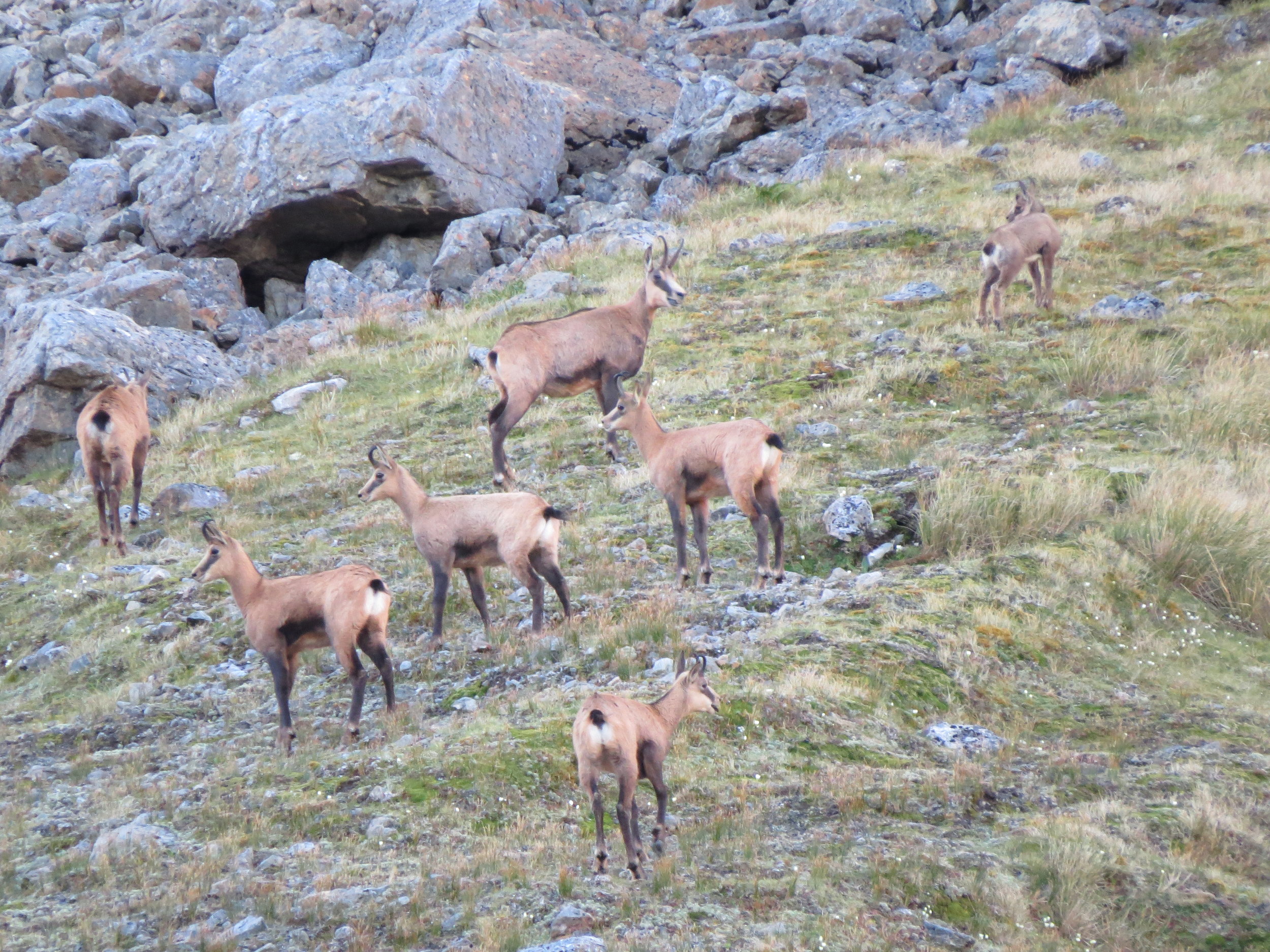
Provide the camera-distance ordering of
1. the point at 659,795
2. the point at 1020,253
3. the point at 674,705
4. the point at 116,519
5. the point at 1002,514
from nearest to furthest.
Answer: the point at 659,795, the point at 674,705, the point at 1002,514, the point at 116,519, the point at 1020,253

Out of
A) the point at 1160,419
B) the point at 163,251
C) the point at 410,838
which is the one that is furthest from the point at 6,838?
the point at 163,251

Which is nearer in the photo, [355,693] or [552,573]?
[355,693]

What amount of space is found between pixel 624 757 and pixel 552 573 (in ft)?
11.3

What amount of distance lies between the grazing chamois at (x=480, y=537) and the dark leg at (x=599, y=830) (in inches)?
130

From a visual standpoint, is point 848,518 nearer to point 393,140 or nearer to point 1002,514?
point 1002,514

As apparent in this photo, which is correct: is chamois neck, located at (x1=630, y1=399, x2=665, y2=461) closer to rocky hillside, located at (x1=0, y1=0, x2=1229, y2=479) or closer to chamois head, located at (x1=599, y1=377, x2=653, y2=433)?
chamois head, located at (x1=599, y1=377, x2=653, y2=433)

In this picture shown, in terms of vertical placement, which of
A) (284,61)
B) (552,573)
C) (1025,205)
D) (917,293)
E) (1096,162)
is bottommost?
(552,573)

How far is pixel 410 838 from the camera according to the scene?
6453 millimetres

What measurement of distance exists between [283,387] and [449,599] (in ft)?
27.4

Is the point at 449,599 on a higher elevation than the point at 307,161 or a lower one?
lower

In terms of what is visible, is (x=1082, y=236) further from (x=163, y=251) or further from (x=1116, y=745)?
(x=163, y=251)

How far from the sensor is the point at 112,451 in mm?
12734

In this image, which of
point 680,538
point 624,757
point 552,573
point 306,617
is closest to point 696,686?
point 624,757

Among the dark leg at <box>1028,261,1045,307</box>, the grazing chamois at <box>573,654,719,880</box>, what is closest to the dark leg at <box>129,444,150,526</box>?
the grazing chamois at <box>573,654,719,880</box>
